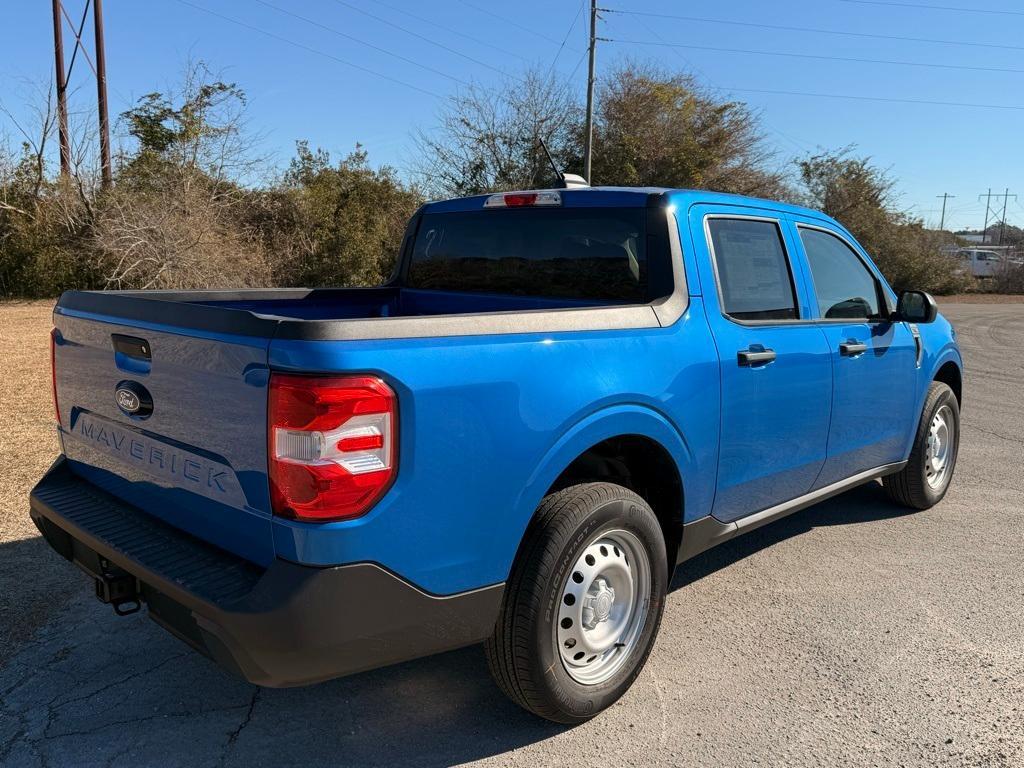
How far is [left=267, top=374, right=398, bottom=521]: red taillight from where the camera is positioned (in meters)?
2.07

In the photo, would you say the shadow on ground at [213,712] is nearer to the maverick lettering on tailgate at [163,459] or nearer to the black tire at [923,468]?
the maverick lettering on tailgate at [163,459]

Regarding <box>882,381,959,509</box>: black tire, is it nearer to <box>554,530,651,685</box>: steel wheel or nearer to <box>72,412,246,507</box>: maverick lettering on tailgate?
<box>554,530,651,685</box>: steel wheel

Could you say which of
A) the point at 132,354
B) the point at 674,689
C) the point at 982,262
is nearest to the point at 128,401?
the point at 132,354

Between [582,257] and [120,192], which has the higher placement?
[120,192]

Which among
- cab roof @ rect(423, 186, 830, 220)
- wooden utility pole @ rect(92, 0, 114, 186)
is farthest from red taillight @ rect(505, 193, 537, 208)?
wooden utility pole @ rect(92, 0, 114, 186)

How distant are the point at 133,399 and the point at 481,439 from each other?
1195 mm

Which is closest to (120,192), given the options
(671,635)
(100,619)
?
(100,619)

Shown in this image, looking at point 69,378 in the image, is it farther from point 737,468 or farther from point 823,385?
point 823,385

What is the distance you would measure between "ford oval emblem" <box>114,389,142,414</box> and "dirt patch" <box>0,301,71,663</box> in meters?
1.39

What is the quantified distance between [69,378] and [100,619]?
3.96ft

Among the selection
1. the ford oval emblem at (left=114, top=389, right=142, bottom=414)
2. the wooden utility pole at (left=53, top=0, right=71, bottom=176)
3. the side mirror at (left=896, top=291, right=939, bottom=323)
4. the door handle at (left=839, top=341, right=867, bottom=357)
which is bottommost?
the ford oval emblem at (left=114, top=389, right=142, bottom=414)

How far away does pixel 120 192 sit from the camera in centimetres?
1897

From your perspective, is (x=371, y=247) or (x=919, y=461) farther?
(x=371, y=247)

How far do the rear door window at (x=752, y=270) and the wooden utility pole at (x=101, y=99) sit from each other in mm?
19456
